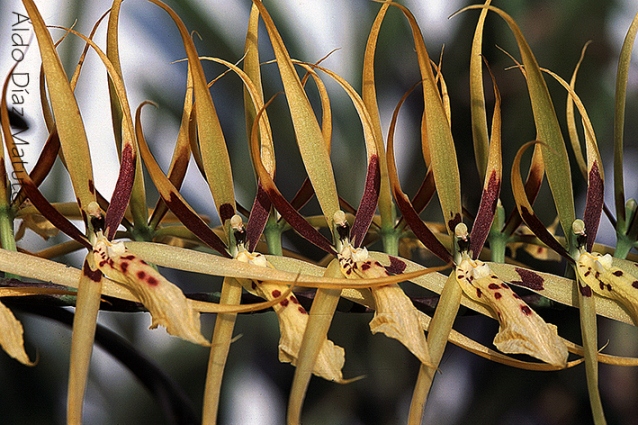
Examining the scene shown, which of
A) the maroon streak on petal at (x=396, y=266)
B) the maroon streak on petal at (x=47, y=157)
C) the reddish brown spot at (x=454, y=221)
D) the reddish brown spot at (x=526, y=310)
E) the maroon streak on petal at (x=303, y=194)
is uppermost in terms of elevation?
the maroon streak on petal at (x=47, y=157)

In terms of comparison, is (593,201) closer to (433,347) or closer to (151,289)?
(433,347)

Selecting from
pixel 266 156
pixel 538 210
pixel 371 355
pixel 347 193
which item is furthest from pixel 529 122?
pixel 266 156

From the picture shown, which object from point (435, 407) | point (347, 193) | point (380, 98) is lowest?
point (435, 407)

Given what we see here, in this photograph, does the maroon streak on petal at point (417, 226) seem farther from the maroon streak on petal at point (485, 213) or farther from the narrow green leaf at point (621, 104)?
the narrow green leaf at point (621, 104)

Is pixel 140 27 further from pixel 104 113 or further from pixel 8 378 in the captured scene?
pixel 8 378

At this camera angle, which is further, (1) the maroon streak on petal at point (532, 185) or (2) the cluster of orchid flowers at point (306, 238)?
(1) the maroon streak on petal at point (532, 185)

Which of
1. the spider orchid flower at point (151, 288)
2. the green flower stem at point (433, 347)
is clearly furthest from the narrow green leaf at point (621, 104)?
the spider orchid flower at point (151, 288)

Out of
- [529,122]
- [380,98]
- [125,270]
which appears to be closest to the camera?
[125,270]
